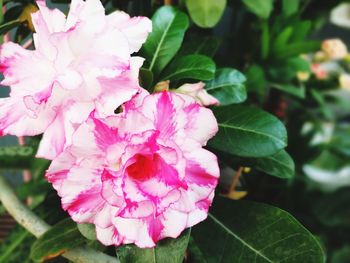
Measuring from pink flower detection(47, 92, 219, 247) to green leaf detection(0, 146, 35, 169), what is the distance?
59 centimetres

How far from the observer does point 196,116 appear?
1.56 ft

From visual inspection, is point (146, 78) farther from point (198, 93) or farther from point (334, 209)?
point (334, 209)

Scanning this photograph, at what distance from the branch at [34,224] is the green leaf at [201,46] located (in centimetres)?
38

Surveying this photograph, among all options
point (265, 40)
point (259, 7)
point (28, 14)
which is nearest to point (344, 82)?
point (265, 40)

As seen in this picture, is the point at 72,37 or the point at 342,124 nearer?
the point at 72,37

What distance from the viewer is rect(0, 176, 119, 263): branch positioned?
595mm

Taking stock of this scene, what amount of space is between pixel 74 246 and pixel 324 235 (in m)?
1.39

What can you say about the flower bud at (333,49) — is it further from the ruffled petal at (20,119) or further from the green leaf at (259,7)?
the ruffled petal at (20,119)

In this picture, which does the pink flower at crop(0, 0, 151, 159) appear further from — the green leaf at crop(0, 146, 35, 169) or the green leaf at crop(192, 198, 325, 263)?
the green leaf at crop(0, 146, 35, 169)

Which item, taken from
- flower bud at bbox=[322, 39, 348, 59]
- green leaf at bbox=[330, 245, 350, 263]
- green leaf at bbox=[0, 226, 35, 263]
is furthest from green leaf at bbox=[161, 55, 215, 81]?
green leaf at bbox=[330, 245, 350, 263]

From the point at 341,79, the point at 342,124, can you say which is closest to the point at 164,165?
the point at 341,79

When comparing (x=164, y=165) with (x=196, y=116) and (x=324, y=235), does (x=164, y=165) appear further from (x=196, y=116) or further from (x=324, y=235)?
(x=324, y=235)

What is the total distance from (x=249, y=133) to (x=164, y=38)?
0.71 ft

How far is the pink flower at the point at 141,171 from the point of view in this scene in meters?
0.44
